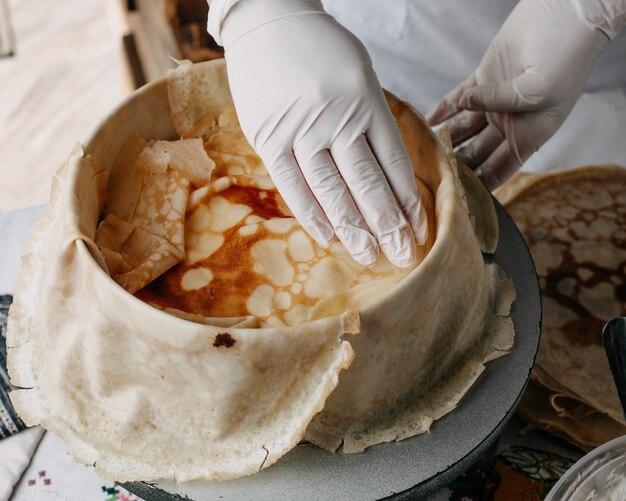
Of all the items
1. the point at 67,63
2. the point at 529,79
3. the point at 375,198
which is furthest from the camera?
the point at 67,63

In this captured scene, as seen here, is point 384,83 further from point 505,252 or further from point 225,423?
point 225,423

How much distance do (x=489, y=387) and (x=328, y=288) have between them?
0.79 ft

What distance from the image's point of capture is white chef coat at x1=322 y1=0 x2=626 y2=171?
148cm

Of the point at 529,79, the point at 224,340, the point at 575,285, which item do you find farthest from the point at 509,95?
the point at 224,340

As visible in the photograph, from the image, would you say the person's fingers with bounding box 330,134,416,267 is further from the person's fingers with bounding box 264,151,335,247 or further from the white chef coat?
the white chef coat

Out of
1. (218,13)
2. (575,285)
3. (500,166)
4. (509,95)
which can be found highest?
(218,13)

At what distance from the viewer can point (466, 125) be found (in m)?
1.34

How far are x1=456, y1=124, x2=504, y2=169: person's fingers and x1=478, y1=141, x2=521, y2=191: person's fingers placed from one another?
22mm

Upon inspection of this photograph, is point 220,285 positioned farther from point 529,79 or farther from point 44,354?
point 529,79

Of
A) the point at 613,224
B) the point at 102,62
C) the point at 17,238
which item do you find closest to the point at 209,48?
the point at 102,62

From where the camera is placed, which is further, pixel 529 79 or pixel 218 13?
pixel 529 79

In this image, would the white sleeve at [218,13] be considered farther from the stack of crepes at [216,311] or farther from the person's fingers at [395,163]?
the person's fingers at [395,163]

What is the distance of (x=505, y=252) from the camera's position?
1.02 meters

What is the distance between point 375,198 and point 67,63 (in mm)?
2202
